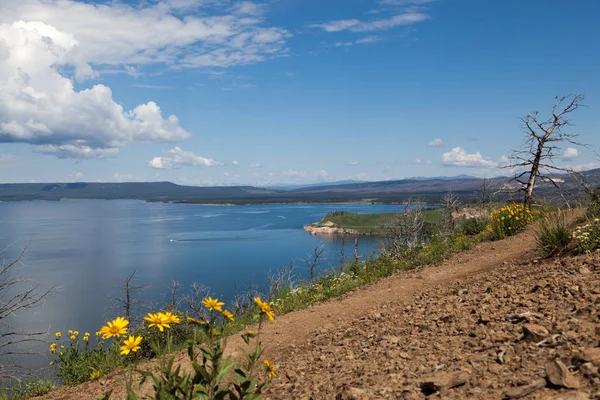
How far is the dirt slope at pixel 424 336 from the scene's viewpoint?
10.6 feet

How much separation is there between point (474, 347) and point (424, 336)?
0.75m

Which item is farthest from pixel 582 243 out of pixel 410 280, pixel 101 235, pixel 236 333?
pixel 101 235

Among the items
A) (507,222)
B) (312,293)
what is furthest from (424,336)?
(507,222)

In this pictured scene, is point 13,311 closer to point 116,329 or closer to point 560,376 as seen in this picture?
point 116,329

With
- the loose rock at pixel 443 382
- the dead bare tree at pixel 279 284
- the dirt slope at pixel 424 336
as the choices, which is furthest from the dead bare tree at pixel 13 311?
the loose rock at pixel 443 382

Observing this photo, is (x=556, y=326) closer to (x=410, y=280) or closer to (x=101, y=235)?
(x=410, y=280)

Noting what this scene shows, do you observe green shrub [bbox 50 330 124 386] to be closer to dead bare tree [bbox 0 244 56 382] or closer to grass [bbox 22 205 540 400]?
grass [bbox 22 205 540 400]

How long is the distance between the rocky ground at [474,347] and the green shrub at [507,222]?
4.51 metres

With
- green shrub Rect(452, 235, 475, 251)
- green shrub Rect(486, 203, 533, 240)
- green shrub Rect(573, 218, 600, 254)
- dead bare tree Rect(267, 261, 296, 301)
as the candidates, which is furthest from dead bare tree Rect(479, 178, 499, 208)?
dead bare tree Rect(267, 261, 296, 301)

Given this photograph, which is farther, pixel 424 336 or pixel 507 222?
pixel 507 222

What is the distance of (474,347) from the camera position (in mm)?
3705

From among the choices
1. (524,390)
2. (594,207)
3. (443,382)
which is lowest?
(443,382)

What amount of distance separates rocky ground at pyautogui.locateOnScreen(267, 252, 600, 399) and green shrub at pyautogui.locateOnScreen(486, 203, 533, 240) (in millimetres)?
4508

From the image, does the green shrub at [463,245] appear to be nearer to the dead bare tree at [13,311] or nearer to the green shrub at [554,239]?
the green shrub at [554,239]
